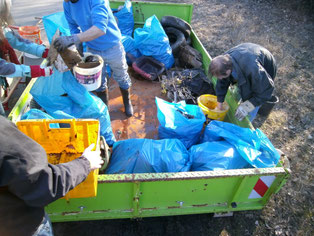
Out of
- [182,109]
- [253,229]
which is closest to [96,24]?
[182,109]

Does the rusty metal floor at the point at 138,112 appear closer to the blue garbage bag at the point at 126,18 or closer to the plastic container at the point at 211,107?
the plastic container at the point at 211,107

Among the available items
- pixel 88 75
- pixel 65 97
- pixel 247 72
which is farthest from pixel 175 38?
pixel 65 97

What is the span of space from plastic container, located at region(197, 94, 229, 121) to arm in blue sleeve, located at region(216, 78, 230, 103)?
0.50 ft

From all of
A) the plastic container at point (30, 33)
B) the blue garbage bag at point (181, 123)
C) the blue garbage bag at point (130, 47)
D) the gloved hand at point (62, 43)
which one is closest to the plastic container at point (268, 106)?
the blue garbage bag at point (181, 123)

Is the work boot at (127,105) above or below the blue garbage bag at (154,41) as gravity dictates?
below

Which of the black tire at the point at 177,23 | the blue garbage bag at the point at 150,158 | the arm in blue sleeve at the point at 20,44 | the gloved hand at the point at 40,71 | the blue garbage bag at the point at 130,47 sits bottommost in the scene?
the blue garbage bag at the point at 130,47

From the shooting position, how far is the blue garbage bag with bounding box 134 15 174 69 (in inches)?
163

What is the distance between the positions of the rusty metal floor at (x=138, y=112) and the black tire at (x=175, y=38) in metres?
0.89

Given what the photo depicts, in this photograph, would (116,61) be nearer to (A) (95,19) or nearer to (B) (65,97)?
(A) (95,19)

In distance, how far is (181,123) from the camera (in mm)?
2666

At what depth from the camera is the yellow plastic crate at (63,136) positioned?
1795mm

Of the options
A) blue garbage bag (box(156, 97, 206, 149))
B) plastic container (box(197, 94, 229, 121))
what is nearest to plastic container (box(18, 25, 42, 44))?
blue garbage bag (box(156, 97, 206, 149))

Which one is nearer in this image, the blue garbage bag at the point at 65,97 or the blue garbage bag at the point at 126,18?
the blue garbage bag at the point at 65,97

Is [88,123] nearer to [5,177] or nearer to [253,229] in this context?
[5,177]
